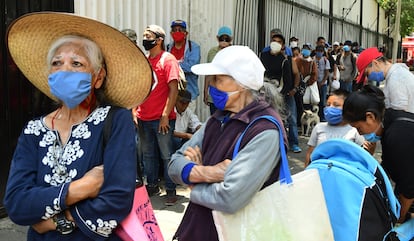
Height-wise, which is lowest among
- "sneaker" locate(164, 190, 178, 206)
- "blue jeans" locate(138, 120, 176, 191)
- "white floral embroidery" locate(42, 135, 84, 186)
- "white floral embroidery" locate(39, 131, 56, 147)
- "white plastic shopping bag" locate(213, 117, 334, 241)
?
"sneaker" locate(164, 190, 178, 206)

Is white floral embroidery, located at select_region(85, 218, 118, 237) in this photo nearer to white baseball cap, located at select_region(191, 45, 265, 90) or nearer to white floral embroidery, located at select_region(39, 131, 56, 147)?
white floral embroidery, located at select_region(39, 131, 56, 147)

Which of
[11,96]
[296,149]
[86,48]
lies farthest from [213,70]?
[296,149]

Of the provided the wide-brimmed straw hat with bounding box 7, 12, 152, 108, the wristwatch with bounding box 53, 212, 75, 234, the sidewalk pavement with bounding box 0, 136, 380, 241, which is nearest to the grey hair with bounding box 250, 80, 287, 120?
the wide-brimmed straw hat with bounding box 7, 12, 152, 108

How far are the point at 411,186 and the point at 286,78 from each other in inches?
196

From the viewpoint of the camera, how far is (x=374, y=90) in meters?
3.11

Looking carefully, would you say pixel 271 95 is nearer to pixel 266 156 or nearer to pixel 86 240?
pixel 266 156

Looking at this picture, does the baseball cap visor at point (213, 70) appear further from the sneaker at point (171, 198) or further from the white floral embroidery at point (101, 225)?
the sneaker at point (171, 198)

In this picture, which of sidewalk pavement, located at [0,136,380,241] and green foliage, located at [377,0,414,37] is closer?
sidewalk pavement, located at [0,136,380,241]

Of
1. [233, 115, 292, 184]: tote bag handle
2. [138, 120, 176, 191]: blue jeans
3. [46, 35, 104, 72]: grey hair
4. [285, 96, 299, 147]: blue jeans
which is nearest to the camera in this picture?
[46, 35, 104, 72]: grey hair

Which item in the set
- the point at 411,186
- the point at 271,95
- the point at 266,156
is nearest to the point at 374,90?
the point at 411,186

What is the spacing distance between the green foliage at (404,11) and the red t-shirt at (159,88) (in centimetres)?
2303

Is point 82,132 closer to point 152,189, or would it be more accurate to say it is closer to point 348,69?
point 152,189

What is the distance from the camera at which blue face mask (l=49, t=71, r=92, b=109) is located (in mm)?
1873

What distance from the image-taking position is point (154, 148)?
5.39m
